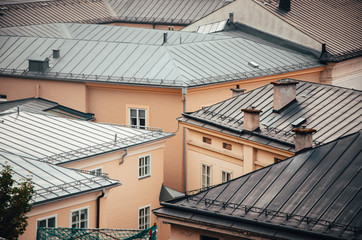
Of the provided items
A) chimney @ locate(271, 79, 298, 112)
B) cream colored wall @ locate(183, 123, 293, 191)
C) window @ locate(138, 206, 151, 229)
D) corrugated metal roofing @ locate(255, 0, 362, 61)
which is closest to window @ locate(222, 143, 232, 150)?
cream colored wall @ locate(183, 123, 293, 191)

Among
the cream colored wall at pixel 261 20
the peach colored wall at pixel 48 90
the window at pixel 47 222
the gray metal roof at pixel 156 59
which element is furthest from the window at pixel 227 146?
the cream colored wall at pixel 261 20

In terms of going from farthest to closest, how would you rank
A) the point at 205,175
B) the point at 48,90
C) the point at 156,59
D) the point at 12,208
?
the point at 48,90 → the point at 156,59 → the point at 205,175 → the point at 12,208

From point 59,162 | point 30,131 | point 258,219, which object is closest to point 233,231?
point 258,219

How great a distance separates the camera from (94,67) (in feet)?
211

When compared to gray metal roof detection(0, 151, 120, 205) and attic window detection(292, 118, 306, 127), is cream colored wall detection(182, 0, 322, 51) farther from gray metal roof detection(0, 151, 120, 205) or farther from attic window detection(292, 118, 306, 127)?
gray metal roof detection(0, 151, 120, 205)

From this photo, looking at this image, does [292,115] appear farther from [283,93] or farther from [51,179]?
[51,179]

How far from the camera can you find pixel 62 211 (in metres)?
40.9

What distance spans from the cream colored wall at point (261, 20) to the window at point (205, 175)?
21.6 meters

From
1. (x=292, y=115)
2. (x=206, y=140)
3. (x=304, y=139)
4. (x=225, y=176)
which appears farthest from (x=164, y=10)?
(x=304, y=139)

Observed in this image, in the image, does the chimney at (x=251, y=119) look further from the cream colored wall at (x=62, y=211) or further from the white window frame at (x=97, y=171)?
the cream colored wall at (x=62, y=211)

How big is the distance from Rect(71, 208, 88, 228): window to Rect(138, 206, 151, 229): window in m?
8.60

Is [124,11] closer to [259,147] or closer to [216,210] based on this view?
[259,147]

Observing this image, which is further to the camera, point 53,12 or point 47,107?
point 53,12

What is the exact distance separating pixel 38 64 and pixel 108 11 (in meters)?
31.5
